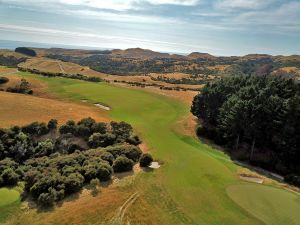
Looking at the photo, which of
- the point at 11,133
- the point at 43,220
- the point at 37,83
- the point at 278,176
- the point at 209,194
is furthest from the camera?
the point at 37,83

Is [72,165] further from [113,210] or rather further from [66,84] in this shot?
[66,84]

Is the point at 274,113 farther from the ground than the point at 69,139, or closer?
farther from the ground

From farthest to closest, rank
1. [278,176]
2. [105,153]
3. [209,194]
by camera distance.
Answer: [278,176] < [105,153] < [209,194]

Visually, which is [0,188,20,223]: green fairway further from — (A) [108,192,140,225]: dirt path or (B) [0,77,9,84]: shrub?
(B) [0,77,9,84]: shrub

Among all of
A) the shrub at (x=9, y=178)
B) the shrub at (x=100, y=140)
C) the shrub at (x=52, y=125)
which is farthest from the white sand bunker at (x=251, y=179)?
the shrub at (x=52, y=125)

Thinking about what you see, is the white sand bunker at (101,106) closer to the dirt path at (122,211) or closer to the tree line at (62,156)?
the tree line at (62,156)

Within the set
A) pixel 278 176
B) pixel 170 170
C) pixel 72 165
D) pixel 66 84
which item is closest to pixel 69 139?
pixel 72 165

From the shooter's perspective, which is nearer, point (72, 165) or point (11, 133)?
point (72, 165)

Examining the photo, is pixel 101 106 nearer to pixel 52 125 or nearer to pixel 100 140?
pixel 52 125
